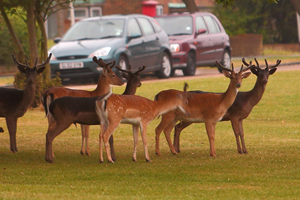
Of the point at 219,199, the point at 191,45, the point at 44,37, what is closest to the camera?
the point at 219,199

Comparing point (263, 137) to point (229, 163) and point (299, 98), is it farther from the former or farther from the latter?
point (299, 98)

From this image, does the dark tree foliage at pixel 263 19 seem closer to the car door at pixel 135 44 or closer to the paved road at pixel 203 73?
the paved road at pixel 203 73

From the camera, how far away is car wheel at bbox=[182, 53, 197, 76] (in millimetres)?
22766

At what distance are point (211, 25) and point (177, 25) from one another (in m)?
A: 1.57

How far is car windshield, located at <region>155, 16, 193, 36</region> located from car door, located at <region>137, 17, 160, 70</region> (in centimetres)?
219

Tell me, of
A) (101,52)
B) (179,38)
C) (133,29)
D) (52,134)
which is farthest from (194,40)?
(52,134)

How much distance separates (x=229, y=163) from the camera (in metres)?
9.22

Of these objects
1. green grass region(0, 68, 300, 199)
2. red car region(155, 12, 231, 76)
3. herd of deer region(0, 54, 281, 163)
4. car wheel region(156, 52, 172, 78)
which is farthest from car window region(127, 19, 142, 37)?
herd of deer region(0, 54, 281, 163)

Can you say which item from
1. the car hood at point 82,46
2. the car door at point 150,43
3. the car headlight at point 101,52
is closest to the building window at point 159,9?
the car door at point 150,43

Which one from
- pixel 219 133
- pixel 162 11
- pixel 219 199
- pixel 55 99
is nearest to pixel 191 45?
pixel 219 133

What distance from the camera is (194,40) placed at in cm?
2283

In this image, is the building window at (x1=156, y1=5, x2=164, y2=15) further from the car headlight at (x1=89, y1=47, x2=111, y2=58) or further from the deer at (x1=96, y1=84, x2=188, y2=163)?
the deer at (x1=96, y1=84, x2=188, y2=163)

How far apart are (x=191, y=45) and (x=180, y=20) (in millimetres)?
1540

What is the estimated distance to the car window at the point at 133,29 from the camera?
66.8 feet
